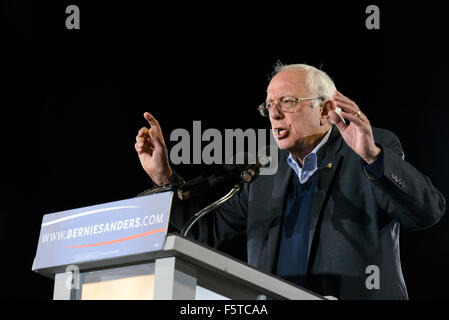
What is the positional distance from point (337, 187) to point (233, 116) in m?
1.62

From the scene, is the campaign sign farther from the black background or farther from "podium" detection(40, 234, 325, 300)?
the black background

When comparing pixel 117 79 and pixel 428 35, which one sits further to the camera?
pixel 117 79

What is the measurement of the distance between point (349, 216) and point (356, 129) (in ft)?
1.30

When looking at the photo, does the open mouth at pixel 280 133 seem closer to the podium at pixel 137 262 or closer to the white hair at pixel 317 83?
the white hair at pixel 317 83

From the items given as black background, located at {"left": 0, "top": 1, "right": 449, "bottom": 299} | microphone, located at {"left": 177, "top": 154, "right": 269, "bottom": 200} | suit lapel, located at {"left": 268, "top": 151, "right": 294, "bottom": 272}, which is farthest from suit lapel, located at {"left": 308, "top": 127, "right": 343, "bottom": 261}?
black background, located at {"left": 0, "top": 1, "right": 449, "bottom": 299}

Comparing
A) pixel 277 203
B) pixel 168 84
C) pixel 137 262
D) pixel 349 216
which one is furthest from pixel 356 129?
pixel 168 84

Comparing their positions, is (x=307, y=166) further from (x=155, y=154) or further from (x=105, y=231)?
(x=105, y=231)

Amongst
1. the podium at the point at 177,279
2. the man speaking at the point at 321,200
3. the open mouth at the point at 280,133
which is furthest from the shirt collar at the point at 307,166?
the podium at the point at 177,279

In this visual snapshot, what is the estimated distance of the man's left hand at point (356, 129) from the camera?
1.79 m

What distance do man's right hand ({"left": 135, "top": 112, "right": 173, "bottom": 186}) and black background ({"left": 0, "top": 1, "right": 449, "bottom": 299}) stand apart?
145cm

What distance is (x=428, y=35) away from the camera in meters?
3.44

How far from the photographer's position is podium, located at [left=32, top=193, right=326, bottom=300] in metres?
1.33

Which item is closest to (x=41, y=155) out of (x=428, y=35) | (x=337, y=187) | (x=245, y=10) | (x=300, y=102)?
(x=245, y=10)
